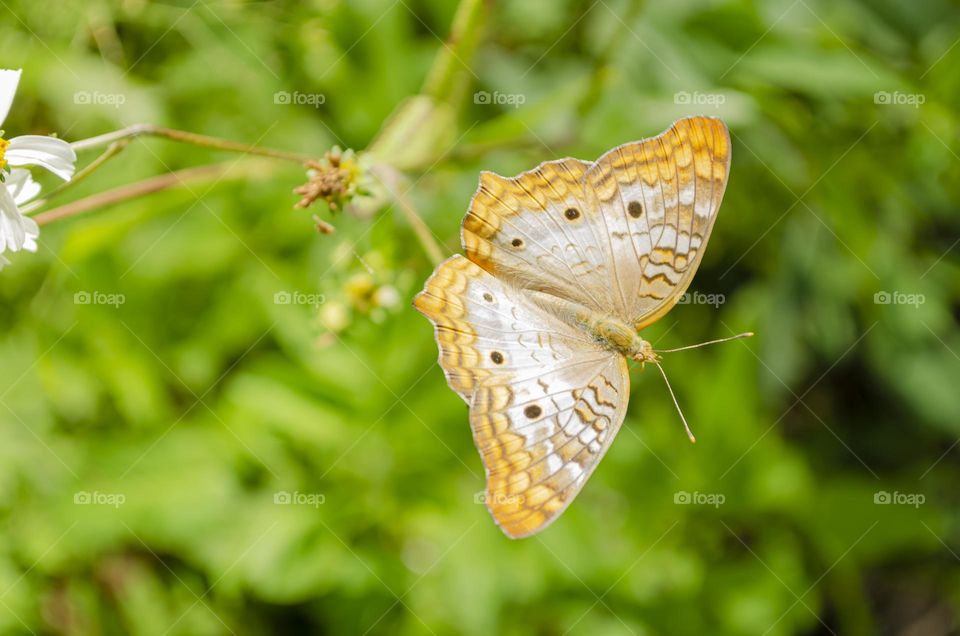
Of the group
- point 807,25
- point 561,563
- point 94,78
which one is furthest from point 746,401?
point 94,78

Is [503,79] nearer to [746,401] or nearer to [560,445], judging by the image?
[746,401]

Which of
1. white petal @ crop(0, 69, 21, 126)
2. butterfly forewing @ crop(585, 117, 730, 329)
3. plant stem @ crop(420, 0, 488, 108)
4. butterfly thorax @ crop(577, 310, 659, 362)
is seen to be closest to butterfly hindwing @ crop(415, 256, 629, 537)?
butterfly thorax @ crop(577, 310, 659, 362)

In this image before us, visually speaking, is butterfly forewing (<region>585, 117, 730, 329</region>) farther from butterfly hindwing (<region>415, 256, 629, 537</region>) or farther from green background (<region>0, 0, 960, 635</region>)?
green background (<region>0, 0, 960, 635</region>)

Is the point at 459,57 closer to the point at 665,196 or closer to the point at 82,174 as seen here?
the point at 665,196

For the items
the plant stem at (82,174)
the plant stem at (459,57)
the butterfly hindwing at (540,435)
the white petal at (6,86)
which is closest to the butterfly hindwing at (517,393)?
the butterfly hindwing at (540,435)

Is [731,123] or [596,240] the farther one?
[731,123]

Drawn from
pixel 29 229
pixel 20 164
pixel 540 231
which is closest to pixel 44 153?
pixel 20 164
